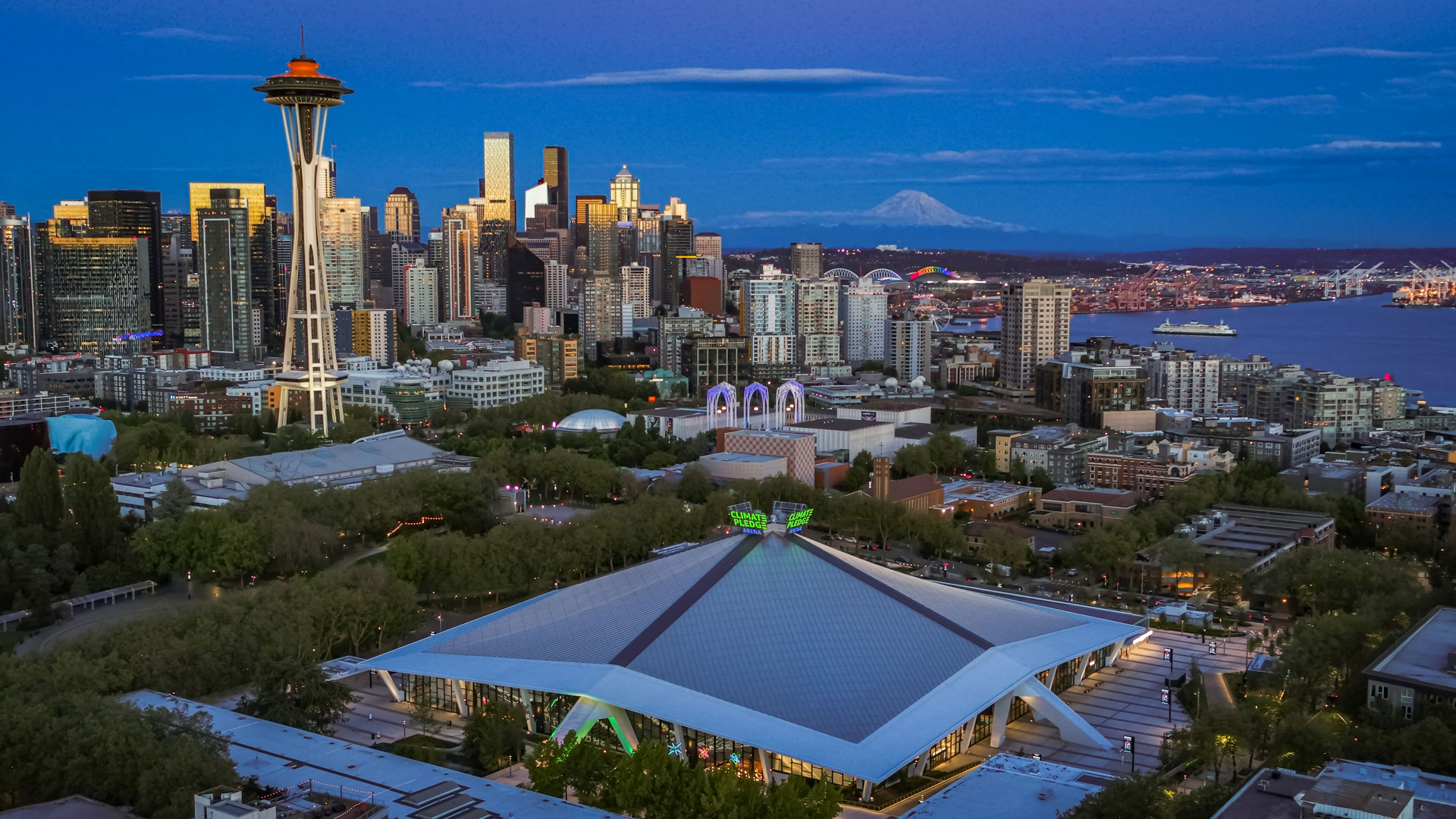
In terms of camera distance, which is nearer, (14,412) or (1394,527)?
(1394,527)

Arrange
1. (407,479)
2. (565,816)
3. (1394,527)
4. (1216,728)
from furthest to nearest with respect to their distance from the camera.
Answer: (407,479), (1394,527), (1216,728), (565,816)

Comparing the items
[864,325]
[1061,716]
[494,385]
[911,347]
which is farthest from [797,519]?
[864,325]

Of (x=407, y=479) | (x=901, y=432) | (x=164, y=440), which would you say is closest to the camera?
(x=407, y=479)

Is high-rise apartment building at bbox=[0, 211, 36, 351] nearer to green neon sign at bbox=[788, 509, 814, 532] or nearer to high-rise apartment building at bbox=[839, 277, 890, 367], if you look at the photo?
high-rise apartment building at bbox=[839, 277, 890, 367]

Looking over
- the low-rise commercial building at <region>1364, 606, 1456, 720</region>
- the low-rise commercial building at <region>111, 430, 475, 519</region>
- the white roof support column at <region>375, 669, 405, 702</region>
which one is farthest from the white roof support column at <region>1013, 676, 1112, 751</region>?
the low-rise commercial building at <region>111, 430, 475, 519</region>

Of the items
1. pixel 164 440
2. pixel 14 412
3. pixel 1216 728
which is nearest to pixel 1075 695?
pixel 1216 728

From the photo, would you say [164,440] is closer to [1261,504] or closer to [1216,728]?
[1261,504]

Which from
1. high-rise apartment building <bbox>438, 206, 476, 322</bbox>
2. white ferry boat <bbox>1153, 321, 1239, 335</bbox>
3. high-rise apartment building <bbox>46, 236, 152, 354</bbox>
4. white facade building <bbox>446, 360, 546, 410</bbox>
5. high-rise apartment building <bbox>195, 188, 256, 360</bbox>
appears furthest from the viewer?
high-rise apartment building <bbox>438, 206, 476, 322</bbox>
